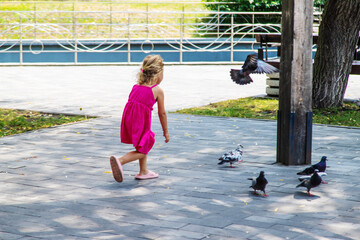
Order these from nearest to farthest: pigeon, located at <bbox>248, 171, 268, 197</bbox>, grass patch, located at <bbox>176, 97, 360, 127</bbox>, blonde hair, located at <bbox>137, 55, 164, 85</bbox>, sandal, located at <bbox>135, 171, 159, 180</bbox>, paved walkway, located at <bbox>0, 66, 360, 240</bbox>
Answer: paved walkway, located at <bbox>0, 66, 360, 240</bbox>
pigeon, located at <bbox>248, 171, 268, 197</bbox>
blonde hair, located at <bbox>137, 55, 164, 85</bbox>
sandal, located at <bbox>135, 171, 159, 180</bbox>
grass patch, located at <bbox>176, 97, 360, 127</bbox>

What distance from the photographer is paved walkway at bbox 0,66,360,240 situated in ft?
14.7

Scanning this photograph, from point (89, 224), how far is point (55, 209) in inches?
20.2

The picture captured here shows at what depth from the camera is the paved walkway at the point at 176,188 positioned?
176 inches

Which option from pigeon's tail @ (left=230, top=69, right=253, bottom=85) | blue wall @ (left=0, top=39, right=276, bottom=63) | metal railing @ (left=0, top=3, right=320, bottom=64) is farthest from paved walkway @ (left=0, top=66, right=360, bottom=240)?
blue wall @ (left=0, top=39, right=276, bottom=63)

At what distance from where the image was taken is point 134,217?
4.74 meters

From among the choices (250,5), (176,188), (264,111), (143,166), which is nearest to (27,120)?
(264,111)

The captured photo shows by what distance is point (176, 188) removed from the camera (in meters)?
5.64

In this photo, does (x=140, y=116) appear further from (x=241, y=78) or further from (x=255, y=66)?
(x=241, y=78)

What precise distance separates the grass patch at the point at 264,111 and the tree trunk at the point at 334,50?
0.30 meters

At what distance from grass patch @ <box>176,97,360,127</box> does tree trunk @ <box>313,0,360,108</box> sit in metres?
0.30

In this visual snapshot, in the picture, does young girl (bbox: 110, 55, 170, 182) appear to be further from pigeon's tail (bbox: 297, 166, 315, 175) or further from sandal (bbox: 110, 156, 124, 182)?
pigeon's tail (bbox: 297, 166, 315, 175)

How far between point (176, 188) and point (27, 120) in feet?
14.9

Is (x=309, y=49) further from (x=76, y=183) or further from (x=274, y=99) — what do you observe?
(x=274, y=99)

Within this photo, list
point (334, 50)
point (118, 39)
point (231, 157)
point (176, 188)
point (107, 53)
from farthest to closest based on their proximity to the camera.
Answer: point (107, 53), point (118, 39), point (334, 50), point (231, 157), point (176, 188)
